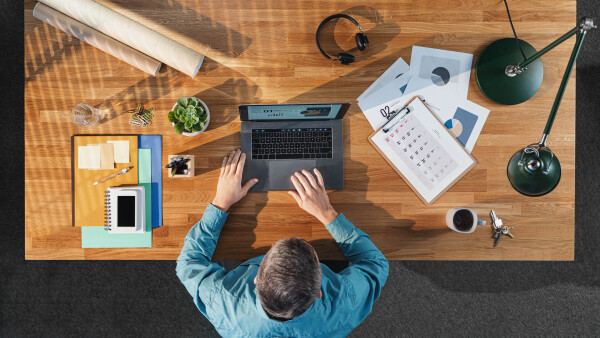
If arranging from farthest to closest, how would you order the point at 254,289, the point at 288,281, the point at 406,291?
the point at 406,291
the point at 254,289
the point at 288,281

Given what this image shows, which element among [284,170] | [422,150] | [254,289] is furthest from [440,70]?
[254,289]

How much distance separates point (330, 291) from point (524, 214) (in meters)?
0.88

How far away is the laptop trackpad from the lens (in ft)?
4.44

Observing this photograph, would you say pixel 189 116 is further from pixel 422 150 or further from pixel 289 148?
pixel 422 150

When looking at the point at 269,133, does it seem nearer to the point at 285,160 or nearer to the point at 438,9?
the point at 285,160

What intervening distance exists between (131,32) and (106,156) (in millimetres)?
509

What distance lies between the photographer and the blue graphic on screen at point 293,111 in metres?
1.24

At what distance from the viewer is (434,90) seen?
1360 mm

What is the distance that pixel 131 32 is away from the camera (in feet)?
4.23

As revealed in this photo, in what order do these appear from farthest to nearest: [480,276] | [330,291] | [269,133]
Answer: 1. [480,276]
2. [269,133]
3. [330,291]

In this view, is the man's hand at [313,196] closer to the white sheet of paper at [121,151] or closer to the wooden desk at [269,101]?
the wooden desk at [269,101]

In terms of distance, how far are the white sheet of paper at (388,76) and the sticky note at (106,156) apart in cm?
105

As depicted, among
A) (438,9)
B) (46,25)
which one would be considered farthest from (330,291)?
(46,25)

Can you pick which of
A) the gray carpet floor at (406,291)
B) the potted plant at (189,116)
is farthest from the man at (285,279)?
the gray carpet floor at (406,291)
